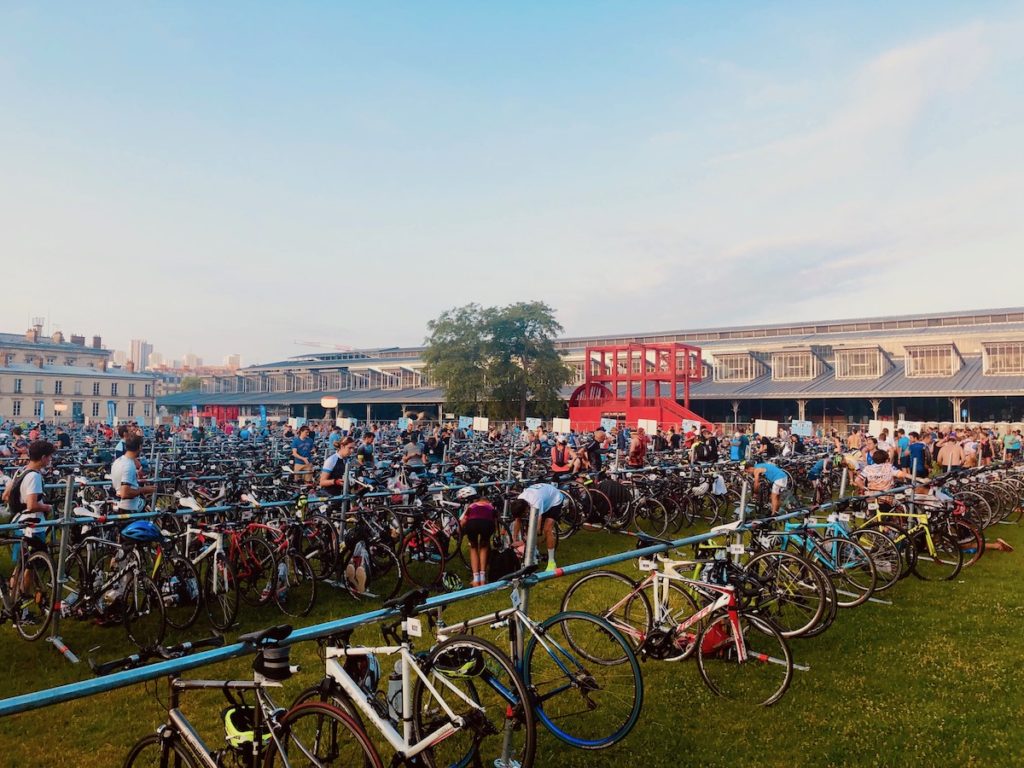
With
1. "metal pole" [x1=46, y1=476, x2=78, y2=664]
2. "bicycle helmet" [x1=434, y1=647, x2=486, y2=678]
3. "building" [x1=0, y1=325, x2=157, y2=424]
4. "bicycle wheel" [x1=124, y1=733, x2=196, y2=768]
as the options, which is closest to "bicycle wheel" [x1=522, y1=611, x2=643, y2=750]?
"bicycle helmet" [x1=434, y1=647, x2=486, y2=678]

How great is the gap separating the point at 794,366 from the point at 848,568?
44.2m

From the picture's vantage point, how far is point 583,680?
4.04 meters

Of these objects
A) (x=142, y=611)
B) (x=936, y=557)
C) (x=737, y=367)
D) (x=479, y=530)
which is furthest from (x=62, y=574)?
(x=737, y=367)

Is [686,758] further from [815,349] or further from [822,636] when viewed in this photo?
[815,349]

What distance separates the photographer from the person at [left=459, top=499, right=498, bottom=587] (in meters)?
7.56

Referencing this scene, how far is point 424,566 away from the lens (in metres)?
7.92

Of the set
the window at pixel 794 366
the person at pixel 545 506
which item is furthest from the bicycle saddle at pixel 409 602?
the window at pixel 794 366

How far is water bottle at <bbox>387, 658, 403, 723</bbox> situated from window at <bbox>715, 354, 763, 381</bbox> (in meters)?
49.5

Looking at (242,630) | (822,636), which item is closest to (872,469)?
(822,636)

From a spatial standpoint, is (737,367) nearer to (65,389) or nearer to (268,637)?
(268,637)

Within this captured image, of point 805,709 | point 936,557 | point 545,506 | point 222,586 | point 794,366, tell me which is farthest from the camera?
point 794,366

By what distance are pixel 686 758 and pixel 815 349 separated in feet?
159

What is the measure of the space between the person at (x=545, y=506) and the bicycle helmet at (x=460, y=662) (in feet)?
9.86

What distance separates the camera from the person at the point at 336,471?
30.6 ft
